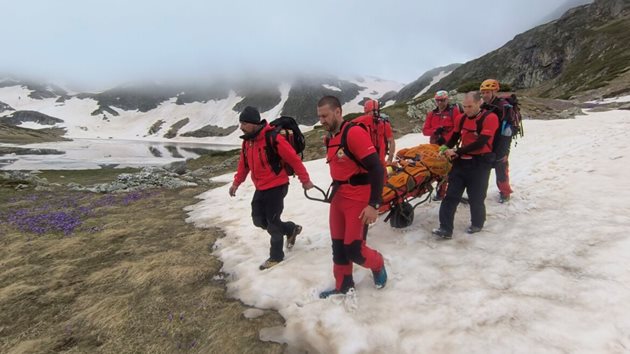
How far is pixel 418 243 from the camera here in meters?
6.84

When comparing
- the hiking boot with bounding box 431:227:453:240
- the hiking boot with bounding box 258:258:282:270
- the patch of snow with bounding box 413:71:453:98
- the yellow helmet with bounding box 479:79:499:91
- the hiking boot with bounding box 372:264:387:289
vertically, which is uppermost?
the patch of snow with bounding box 413:71:453:98

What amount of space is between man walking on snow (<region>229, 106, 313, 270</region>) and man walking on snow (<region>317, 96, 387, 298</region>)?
113 centimetres

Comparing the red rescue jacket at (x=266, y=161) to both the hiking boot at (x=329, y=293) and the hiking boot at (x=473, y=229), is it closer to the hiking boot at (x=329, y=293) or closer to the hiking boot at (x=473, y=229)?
the hiking boot at (x=329, y=293)

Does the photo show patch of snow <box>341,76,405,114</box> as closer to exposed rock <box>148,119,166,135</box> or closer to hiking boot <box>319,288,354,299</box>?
exposed rock <box>148,119,166,135</box>

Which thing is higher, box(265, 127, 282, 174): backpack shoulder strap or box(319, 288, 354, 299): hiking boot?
box(265, 127, 282, 174): backpack shoulder strap

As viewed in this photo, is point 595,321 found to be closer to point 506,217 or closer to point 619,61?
point 506,217

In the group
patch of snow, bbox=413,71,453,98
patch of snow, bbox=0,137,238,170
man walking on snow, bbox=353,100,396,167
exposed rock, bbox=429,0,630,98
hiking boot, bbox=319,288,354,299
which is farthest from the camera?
patch of snow, bbox=413,71,453,98

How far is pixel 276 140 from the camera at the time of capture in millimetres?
6215

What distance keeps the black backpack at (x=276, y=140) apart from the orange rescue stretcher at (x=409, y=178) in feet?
6.51

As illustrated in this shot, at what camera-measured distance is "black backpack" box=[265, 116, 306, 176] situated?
6.25 meters

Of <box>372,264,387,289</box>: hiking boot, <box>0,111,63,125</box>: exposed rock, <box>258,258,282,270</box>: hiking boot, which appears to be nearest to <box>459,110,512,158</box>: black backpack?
<box>372,264,387,289</box>: hiking boot

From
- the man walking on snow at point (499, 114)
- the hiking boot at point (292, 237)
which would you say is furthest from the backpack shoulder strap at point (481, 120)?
the hiking boot at point (292, 237)

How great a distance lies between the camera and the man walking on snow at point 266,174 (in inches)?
246

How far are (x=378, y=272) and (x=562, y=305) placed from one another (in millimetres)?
2401
